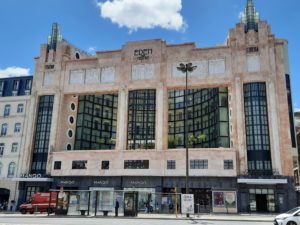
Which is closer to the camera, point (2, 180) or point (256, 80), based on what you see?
point (256, 80)

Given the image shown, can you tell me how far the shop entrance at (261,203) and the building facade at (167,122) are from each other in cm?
13

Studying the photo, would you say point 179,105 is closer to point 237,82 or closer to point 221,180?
point 237,82

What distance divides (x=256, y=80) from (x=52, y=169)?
34.5 m

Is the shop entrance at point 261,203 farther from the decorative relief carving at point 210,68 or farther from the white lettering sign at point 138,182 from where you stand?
the decorative relief carving at point 210,68

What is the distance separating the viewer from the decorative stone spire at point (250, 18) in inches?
2045

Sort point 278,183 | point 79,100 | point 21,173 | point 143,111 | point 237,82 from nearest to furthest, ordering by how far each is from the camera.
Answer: point 278,183, point 237,82, point 21,173, point 79,100, point 143,111

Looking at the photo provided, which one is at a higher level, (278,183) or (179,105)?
(179,105)

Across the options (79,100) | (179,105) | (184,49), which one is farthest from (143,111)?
(184,49)

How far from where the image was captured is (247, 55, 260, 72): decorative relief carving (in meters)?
49.7

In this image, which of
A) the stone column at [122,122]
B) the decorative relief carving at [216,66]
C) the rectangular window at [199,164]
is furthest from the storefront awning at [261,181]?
the stone column at [122,122]

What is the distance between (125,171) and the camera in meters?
49.0

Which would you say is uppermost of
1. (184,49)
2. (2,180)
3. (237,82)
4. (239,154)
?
(184,49)

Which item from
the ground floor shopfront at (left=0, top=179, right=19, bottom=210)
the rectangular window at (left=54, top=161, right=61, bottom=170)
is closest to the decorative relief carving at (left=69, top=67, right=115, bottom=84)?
the rectangular window at (left=54, top=161, right=61, bottom=170)

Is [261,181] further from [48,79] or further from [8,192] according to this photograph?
[8,192]
